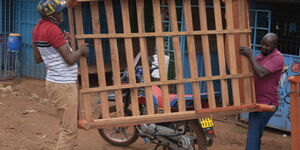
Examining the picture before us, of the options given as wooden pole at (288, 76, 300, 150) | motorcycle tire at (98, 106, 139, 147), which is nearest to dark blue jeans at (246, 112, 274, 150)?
wooden pole at (288, 76, 300, 150)

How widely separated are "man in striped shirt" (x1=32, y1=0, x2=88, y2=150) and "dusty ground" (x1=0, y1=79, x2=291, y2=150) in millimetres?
1570

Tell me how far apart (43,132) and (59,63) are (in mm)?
2432

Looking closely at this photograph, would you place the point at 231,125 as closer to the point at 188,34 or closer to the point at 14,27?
the point at 188,34

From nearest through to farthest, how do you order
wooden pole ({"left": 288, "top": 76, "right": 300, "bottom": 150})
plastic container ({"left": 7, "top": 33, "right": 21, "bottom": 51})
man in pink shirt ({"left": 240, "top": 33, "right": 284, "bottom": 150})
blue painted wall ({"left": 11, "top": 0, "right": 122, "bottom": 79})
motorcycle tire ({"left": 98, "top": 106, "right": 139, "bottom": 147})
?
wooden pole ({"left": 288, "top": 76, "right": 300, "bottom": 150}) < man in pink shirt ({"left": 240, "top": 33, "right": 284, "bottom": 150}) < motorcycle tire ({"left": 98, "top": 106, "right": 139, "bottom": 147}) < plastic container ({"left": 7, "top": 33, "right": 21, "bottom": 51}) < blue painted wall ({"left": 11, "top": 0, "right": 122, "bottom": 79})

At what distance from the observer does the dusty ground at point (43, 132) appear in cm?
601

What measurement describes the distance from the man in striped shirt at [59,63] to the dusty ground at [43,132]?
1570 mm

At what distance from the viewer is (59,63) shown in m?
4.32

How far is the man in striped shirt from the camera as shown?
165 inches

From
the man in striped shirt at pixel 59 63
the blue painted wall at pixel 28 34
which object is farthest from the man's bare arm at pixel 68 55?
the blue painted wall at pixel 28 34

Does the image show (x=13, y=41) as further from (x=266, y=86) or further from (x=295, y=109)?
(x=295, y=109)

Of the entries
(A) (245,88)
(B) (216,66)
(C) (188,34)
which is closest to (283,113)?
(B) (216,66)

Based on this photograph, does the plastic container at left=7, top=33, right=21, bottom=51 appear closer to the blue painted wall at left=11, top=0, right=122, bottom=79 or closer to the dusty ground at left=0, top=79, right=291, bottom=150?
the blue painted wall at left=11, top=0, right=122, bottom=79

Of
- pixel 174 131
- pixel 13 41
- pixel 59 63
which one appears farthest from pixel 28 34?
pixel 59 63

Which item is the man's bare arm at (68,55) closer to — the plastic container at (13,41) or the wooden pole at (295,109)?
the wooden pole at (295,109)
